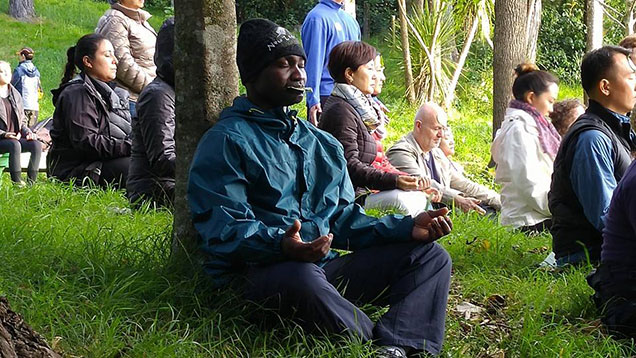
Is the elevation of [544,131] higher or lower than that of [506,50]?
higher

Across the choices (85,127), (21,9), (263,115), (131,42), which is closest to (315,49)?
(131,42)

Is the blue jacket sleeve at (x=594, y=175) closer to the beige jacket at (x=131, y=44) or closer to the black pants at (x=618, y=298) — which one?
the black pants at (x=618, y=298)

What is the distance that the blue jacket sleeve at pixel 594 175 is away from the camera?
212 inches

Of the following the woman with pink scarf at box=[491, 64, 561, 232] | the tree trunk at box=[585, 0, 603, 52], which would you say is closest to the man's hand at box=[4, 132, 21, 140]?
the woman with pink scarf at box=[491, 64, 561, 232]

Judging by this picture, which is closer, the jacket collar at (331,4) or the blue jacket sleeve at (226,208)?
the blue jacket sleeve at (226,208)

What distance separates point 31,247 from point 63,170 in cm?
277

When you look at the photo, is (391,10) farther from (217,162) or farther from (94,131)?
(217,162)

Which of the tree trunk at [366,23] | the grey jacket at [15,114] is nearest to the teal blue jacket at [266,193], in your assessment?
the grey jacket at [15,114]

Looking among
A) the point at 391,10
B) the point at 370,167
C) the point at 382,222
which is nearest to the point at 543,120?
the point at 370,167

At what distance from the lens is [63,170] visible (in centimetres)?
775

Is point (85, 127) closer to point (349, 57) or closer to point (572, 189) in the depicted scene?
point (349, 57)

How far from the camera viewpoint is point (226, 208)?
13.3ft

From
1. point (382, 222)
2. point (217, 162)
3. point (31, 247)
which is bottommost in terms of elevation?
point (31, 247)

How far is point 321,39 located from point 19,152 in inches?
173
